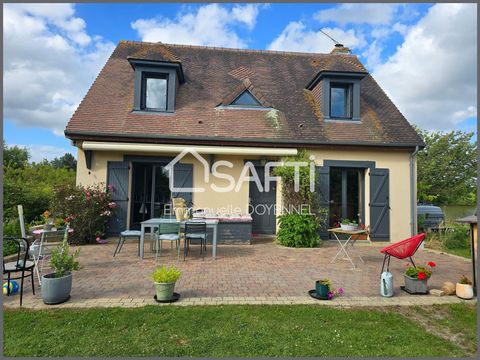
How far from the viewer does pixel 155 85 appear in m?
11.8

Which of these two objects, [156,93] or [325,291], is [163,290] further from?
[156,93]

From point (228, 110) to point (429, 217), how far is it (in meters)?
10.5

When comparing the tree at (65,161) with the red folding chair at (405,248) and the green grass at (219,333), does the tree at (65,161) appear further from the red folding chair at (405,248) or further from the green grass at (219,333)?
the red folding chair at (405,248)

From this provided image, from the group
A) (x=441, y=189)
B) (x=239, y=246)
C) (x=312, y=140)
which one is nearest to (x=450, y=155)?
(x=441, y=189)

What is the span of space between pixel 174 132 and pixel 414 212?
935 centimetres

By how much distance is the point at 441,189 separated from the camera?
28.7m

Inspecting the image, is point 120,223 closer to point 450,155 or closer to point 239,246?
point 239,246

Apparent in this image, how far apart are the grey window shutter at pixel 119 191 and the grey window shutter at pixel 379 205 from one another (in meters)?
8.92

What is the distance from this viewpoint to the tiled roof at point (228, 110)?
1068cm

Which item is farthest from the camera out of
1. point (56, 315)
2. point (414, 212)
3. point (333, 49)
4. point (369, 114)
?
point (333, 49)

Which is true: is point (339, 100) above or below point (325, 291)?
above

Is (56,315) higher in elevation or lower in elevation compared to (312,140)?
lower

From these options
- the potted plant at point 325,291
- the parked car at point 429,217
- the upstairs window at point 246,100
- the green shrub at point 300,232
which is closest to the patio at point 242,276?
the potted plant at point 325,291

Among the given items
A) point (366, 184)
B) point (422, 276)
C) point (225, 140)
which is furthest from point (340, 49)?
point (422, 276)
